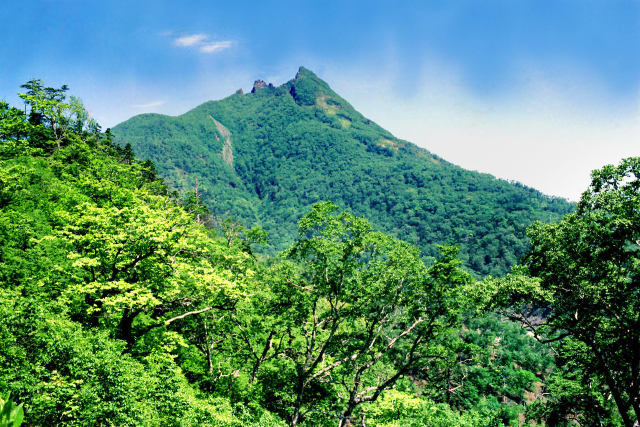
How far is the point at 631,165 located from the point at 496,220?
210 metres

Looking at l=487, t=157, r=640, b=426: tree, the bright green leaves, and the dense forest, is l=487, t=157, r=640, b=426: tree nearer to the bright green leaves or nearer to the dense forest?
the dense forest

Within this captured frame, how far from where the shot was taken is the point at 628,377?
13.2 metres

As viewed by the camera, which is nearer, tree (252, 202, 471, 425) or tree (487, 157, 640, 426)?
tree (487, 157, 640, 426)

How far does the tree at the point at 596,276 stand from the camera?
11562 millimetres

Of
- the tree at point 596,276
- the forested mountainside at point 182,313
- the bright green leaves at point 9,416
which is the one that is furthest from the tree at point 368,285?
the bright green leaves at point 9,416

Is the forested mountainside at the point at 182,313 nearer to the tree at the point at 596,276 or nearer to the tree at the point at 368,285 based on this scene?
the tree at the point at 368,285

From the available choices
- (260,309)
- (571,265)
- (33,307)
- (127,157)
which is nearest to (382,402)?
Answer: (260,309)

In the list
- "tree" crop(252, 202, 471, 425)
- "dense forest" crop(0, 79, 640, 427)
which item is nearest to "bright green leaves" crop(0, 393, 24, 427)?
"dense forest" crop(0, 79, 640, 427)

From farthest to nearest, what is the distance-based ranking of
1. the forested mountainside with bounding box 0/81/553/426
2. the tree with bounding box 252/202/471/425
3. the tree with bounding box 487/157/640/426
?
the tree with bounding box 252/202/471/425 → the tree with bounding box 487/157/640/426 → the forested mountainside with bounding box 0/81/553/426

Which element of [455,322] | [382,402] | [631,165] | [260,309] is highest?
[631,165]

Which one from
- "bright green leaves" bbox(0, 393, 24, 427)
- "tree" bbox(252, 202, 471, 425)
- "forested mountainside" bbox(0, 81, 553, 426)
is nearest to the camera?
"bright green leaves" bbox(0, 393, 24, 427)

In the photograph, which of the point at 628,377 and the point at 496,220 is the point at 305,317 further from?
the point at 496,220

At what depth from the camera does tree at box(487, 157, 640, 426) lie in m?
11.6

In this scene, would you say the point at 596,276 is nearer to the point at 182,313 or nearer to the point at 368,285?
the point at 368,285
